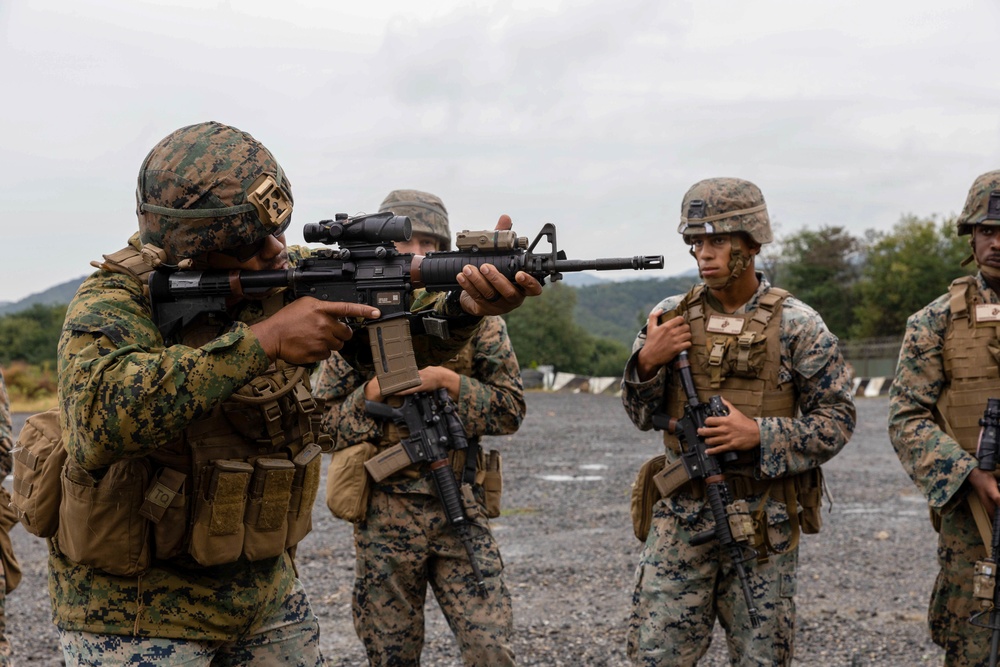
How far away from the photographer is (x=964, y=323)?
4516mm

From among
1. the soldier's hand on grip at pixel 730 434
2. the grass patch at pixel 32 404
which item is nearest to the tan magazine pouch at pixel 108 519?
the soldier's hand on grip at pixel 730 434

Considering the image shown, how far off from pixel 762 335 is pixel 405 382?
6.19 feet

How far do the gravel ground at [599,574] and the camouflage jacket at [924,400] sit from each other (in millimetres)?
1608

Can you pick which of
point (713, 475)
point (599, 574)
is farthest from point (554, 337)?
point (713, 475)

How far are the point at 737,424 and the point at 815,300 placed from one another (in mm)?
41228

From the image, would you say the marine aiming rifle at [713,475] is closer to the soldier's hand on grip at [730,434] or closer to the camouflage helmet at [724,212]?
the soldier's hand on grip at [730,434]

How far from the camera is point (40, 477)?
2.95m

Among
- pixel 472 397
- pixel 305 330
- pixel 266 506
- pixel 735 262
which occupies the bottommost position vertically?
pixel 266 506

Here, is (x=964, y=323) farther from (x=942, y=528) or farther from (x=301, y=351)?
(x=301, y=351)

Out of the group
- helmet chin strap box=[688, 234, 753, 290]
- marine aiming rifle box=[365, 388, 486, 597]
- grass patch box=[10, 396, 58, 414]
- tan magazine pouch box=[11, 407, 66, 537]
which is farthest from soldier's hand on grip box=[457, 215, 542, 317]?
grass patch box=[10, 396, 58, 414]

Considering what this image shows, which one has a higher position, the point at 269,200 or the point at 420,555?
the point at 269,200

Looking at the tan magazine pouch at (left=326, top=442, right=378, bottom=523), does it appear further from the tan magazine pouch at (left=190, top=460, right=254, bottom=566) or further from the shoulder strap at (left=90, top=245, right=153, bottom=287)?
the shoulder strap at (left=90, top=245, right=153, bottom=287)

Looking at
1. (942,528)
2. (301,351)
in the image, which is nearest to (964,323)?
(942,528)

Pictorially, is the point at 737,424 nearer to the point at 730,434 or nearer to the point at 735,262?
A: the point at 730,434
